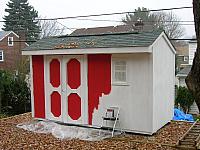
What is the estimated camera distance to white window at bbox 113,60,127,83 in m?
8.02

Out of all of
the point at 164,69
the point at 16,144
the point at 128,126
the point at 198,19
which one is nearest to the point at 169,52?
the point at 164,69

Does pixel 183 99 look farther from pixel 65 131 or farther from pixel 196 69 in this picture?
pixel 196 69

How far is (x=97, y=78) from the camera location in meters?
8.41

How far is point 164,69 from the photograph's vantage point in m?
8.57

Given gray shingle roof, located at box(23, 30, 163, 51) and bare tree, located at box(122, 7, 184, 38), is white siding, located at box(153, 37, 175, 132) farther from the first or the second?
bare tree, located at box(122, 7, 184, 38)

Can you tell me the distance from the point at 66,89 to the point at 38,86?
4.22ft

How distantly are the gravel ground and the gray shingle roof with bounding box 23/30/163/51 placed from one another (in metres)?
2.56

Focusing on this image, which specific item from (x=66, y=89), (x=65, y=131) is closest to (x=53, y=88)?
(x=66, y=89)

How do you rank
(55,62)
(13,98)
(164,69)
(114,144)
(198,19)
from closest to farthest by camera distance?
(198,19) < (114,144) < (164,69) < (55,62) < (13,98)

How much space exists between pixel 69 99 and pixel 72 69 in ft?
3.22

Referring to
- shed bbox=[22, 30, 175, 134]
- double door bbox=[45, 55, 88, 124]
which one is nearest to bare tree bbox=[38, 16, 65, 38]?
shed bbox=[22, 30, 175, 134]

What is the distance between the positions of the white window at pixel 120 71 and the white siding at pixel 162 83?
0.86 meters

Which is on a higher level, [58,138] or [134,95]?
[134,95]

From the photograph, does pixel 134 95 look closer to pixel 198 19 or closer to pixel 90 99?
pixel 90 99
